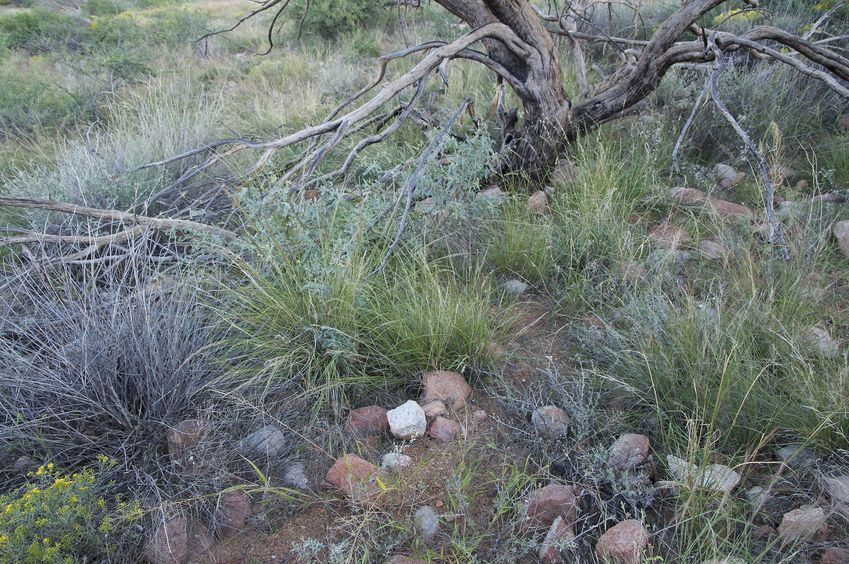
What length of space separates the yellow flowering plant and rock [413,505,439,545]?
2.69 feet

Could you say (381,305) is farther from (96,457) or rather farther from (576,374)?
(96,457)

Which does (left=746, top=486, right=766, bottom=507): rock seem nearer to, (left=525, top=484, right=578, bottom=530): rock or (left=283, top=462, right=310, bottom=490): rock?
(left=525, top=484, right=578, bottom=530): rock

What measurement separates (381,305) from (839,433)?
5.52ft

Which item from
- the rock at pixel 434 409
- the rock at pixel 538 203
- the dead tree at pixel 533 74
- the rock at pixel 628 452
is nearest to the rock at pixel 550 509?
the rock at pixel 628 452

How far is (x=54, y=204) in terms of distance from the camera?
3008mm

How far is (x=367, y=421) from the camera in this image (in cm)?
238

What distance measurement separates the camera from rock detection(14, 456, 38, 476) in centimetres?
216

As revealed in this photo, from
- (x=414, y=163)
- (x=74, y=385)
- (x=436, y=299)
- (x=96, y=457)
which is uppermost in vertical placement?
(x=414, y=163)

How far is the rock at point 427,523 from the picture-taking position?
6.36 ft

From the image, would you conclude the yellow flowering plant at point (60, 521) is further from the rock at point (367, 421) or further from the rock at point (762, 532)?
the rock at point (762, 532)

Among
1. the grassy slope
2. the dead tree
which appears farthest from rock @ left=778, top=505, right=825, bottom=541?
the dead tree

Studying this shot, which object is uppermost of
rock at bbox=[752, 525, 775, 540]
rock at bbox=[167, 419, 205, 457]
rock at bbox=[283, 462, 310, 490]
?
rock at bbox=[752, 525, 775, 540]

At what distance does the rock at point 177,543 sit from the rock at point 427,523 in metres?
0.65

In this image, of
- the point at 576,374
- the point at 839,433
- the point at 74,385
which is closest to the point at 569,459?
the point at 576,374
